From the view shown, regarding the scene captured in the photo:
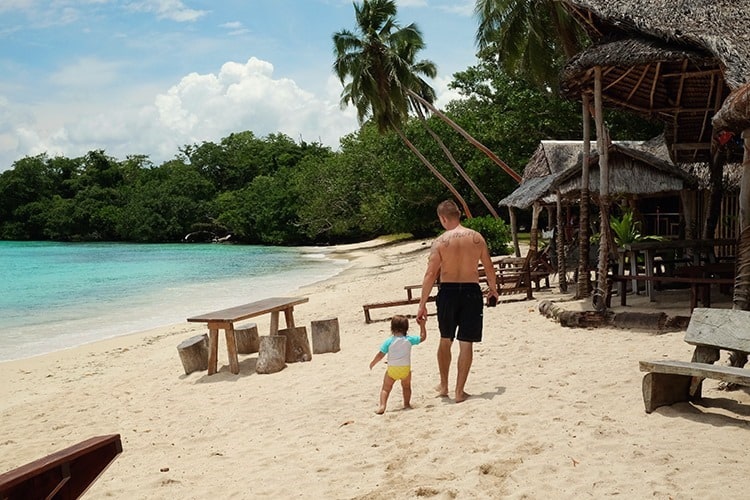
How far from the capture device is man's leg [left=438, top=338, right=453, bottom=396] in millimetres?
5527

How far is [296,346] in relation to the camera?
834cm

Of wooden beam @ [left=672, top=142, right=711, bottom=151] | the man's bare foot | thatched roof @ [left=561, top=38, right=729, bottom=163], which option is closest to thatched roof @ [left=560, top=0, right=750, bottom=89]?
thatched roof @ [left=561, top=38, right=729, bottom=163]

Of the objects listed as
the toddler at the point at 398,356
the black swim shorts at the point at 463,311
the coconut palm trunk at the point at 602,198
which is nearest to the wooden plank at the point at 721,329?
the black swim shorts at the point at 463,311

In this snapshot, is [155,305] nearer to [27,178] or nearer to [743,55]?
[743,55]

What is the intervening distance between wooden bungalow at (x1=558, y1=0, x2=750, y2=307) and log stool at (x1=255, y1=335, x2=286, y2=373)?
4.45 m

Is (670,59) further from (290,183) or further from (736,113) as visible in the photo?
(290,183)

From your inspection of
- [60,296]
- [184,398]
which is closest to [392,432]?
[184,398]

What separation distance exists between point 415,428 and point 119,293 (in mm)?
19380

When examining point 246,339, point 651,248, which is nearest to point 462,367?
point 246,339

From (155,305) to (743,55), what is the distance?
1553cm

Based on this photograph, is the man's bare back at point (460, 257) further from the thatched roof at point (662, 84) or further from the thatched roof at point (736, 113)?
the thatched roof at point (662, 84)

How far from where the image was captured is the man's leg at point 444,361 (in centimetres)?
553

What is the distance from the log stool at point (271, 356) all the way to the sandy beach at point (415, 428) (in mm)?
226

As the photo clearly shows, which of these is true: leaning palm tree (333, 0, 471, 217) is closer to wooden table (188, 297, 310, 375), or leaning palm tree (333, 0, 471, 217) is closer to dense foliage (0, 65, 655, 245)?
dense foliage (0, 65, 655, 245)
